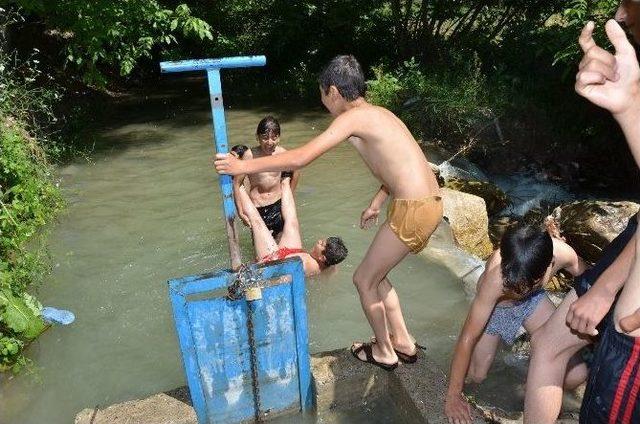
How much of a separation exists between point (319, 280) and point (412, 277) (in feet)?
3.07

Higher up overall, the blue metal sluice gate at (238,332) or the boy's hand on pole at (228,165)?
the boy's hand on pole at (228,165)

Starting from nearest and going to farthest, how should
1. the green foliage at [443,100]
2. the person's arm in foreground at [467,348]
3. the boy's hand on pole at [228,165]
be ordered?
the boy's hand on pole at [228,165]
the person's arm in foreground at [467,348]
the green foliage at [443,100]

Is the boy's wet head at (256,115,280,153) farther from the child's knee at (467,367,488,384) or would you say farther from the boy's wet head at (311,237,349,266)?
the child's knee at (467,367,488,384)

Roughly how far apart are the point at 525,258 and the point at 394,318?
2.80 feet

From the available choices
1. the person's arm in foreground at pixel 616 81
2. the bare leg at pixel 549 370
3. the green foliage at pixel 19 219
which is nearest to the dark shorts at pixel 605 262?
the bare leg at pixel 549 370

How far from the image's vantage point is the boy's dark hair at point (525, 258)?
260cm

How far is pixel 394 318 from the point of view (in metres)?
3.07

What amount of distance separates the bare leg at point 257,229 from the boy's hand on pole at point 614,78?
3433 millimetres

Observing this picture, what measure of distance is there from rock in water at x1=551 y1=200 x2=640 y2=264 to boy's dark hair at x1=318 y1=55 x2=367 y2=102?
13.3 feet

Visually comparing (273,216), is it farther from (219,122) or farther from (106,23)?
(106,23)

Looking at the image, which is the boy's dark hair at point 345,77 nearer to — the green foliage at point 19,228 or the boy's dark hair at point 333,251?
the boy's dark hair at point 333,251

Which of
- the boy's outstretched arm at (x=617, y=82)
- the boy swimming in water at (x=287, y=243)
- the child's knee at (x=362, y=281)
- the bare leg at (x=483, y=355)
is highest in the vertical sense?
the boy's outstretched arm at (x=617, y=82)

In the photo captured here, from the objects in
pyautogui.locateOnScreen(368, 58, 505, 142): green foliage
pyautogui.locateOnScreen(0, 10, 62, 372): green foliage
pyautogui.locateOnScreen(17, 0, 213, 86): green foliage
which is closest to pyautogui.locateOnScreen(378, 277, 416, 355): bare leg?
pyautogui.locateOnScreen(0, 10, 62, 372): green foliage

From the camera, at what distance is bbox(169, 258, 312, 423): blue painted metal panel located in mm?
2556
